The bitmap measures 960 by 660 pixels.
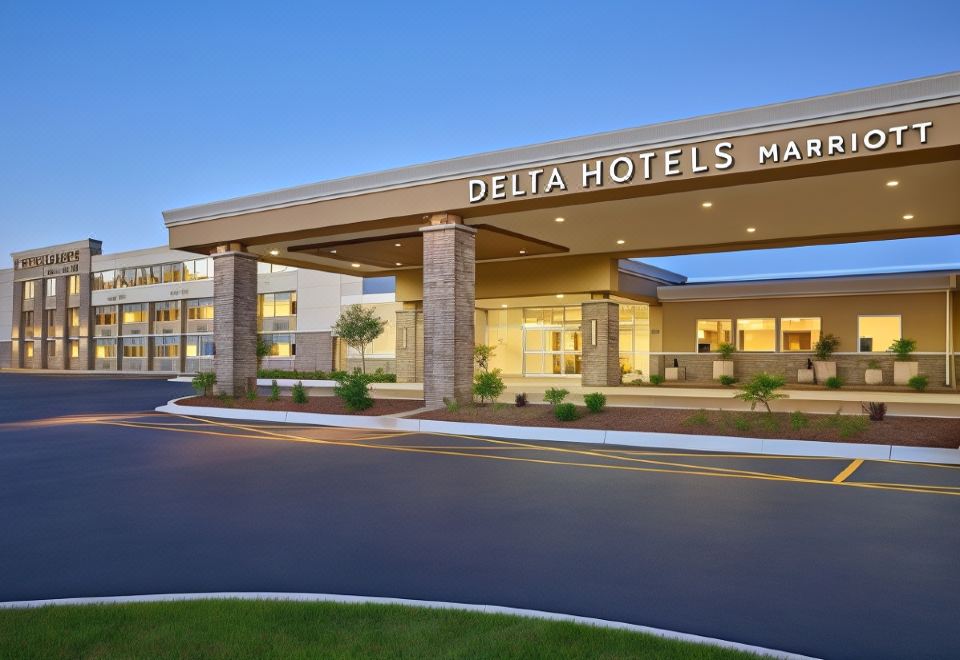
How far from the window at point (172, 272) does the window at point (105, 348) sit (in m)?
9.06

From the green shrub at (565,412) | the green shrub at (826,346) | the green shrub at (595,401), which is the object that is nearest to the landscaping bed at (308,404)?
the green shrub at (565,412)

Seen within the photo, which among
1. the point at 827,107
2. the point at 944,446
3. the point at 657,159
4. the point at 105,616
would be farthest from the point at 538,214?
the point at 105,616

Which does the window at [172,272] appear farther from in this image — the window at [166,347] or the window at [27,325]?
the window at [27,325]

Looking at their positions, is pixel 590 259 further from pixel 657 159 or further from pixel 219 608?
pixel 219 608

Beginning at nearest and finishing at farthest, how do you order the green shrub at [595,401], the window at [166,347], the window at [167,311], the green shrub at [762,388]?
the green shrub at [762,388], the green shrub at [595,401], the window at [167,311], the window at [166,347]

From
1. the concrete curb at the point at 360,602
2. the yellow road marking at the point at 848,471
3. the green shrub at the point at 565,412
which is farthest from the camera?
the green shrub at the point at 565,412

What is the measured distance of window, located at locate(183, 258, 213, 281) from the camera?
55.3 metres

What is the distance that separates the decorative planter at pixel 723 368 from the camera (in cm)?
3123

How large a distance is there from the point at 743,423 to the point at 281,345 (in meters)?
40.2

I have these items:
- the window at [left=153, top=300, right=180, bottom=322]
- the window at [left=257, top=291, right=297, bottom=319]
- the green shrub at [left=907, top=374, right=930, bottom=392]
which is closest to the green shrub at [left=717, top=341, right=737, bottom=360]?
the green shrub at [left=907, top=374, right=930, bottom=392]

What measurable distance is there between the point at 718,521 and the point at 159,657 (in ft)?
18.4

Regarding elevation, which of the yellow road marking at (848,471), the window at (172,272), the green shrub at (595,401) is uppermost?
the window at (172,272)

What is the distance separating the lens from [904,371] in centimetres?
2769

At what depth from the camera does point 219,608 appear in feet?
15.9
